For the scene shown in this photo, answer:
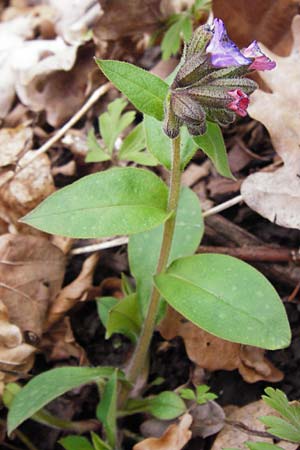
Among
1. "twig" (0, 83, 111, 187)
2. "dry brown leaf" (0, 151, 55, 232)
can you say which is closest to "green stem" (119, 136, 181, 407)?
"dry brown leaf" (0, 151, 55, 232)

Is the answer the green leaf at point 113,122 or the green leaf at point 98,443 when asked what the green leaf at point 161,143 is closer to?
the green leaf at point 113,122

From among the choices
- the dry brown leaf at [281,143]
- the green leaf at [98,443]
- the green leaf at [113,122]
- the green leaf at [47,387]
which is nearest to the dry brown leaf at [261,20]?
the dry brown leaf at [281,143]

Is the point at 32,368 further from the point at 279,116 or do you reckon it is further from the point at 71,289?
the point at 279,116

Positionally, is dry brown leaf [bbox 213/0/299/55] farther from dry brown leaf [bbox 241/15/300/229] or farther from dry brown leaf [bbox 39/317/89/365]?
dry brown leaf [bbox 39/317/89/365]

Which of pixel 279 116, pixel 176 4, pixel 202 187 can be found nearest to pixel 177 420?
pixel 202 187

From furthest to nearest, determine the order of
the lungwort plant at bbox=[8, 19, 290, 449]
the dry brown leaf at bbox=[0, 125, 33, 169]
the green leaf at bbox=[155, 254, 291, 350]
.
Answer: the dry brown leaf at bbox=[0, 125, 33, 169] → the green leaf at bbox=[155, 254, 291, 350] → the lungwort plant at bbox=[8, 19, 290, 449]

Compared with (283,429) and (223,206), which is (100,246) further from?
(283,429)

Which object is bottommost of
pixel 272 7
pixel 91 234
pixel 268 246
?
pixel 268 246
